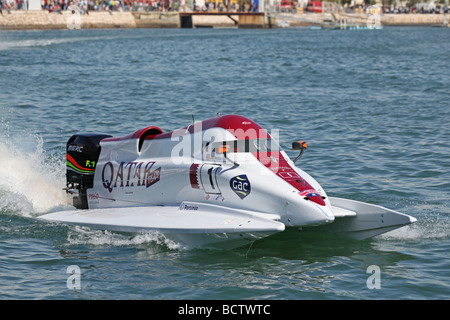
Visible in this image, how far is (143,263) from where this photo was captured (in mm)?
9070

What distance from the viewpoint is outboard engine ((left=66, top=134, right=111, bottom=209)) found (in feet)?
37.7

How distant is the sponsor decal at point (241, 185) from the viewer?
9.27 m

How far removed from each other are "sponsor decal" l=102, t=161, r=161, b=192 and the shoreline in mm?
58527

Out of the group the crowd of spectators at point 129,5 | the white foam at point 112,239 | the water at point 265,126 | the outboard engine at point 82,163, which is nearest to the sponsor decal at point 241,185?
the water at point 265,126

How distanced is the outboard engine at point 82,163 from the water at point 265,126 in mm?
704

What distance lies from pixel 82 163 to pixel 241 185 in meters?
3.52

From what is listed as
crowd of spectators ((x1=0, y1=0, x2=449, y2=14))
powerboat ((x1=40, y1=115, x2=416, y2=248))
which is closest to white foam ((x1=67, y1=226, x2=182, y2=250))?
powerboat ((x1=40, y1=115, x2=416, y2=248))

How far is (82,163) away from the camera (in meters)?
11.5

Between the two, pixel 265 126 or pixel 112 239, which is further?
pixel 265 126

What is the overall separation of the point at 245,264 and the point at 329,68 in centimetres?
2660

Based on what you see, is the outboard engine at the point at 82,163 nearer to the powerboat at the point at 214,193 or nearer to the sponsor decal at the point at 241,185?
the powerboat at the point at 214,193

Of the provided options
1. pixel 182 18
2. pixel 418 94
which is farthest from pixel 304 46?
pixel 182 18

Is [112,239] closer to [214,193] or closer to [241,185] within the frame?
[214,193]

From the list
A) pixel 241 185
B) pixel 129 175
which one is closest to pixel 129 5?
pixel 129 175
